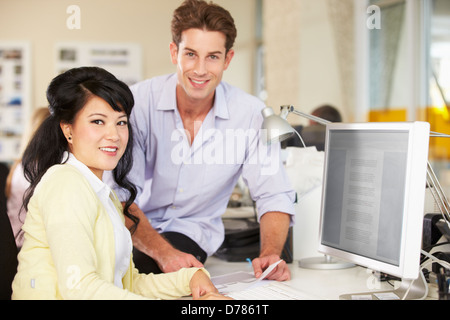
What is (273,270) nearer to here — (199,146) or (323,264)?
(323,264)

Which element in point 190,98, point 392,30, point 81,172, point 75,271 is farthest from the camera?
point 392,30

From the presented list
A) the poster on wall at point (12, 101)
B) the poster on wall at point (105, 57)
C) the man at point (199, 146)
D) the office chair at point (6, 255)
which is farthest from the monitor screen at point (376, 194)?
the poster on wall at point (12, 101)

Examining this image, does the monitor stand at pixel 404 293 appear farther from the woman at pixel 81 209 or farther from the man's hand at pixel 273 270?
the woman at pixel 81 209

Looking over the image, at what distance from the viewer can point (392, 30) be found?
188 inches

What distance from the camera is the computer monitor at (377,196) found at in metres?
1.05

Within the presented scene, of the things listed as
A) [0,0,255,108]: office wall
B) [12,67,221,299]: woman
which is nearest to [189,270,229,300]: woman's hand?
[12,67,221,299]: woman

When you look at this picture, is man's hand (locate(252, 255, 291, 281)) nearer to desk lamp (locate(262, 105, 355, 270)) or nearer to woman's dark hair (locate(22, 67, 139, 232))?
desk lamp (locate(262, 105, 355, 270))

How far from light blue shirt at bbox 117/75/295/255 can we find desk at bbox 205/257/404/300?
20cm

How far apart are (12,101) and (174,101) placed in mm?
4017

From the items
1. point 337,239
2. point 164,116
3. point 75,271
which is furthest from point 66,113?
point 337,239

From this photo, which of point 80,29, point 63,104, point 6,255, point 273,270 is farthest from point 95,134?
point 80,29

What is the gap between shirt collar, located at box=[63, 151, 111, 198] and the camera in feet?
3.51

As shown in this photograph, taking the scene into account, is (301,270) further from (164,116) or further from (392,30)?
(392,30)
